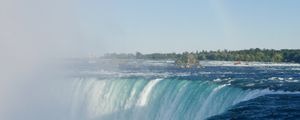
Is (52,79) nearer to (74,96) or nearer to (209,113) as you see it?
(74,96)

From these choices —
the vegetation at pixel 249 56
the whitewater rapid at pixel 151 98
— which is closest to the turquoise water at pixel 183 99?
the whitewater rapid at pixel 151 98

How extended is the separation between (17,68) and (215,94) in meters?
32.9

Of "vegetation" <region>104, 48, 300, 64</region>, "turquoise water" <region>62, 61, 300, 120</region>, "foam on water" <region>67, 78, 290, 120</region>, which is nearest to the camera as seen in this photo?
"turquoise water" <region>62, 61, 300, 120</region>

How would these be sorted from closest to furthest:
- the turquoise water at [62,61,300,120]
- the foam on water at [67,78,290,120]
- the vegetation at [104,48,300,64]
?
the turquoise water at [62,61,300,120]
the foam on water at [67,78,290,120]
the vegetation at [104,48,300,64]

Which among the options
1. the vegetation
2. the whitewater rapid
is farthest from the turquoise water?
the vegetation

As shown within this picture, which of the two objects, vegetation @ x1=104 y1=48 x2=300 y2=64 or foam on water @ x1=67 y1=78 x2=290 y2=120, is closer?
foam on water @ x1=67 y1=78 x2=290 y2=120

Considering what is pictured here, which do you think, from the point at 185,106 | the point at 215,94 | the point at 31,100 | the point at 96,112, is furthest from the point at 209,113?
the point at 31,100

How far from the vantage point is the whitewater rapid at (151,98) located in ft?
76.6

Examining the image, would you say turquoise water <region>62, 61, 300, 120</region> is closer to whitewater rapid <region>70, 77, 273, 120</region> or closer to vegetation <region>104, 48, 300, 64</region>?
whitewater rapid <region>70, 77, 273, 120</region>

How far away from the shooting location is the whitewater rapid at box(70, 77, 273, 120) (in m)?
23.3

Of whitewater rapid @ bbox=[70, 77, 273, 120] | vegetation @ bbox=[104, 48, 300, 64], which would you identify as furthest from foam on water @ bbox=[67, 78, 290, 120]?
vegetation @ bbox=[104, 48, 300, 64]

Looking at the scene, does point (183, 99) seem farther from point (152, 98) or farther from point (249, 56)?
point (249, 56)

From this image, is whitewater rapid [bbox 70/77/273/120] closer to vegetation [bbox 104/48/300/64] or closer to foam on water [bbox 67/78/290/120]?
foam on water [bbox 67/78/290/120]

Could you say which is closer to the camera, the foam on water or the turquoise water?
the turquoise water
